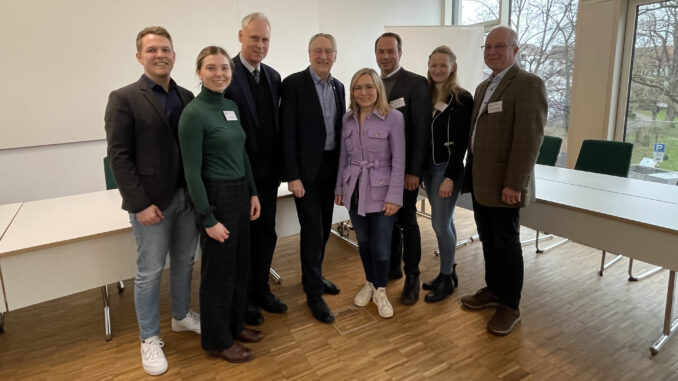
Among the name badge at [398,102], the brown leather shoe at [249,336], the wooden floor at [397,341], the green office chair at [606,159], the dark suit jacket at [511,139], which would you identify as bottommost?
the wooden floor at [397,341]

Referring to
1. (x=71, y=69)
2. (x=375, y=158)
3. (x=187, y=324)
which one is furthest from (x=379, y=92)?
(x=71, y=69)

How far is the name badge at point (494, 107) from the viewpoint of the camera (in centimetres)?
215

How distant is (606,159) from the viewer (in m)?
3.34

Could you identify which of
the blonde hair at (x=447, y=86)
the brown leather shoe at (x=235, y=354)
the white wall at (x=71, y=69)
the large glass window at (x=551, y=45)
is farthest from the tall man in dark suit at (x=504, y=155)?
the white wall at (x=71, y=69)

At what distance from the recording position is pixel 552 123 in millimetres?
4887

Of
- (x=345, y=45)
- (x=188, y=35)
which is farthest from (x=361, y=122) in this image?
(x=345, y=45)

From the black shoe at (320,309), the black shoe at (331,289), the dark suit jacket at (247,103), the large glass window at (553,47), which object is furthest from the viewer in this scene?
the large glass window at (553,47)

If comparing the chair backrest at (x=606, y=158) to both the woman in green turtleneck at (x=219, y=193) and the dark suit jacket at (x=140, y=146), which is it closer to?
the woman in green turtleneck at (x=219, y=193)

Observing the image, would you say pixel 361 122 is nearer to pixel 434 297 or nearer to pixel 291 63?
pixel 434 297

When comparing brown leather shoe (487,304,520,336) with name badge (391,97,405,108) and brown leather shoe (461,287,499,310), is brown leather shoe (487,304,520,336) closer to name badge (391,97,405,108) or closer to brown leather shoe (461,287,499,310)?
brown leather shoe (461,287,499,310)

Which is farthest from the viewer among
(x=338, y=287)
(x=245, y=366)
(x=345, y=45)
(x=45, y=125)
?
(x=345, y=45)

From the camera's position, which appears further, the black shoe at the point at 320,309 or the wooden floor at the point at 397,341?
the black shoe at the point at 320,309

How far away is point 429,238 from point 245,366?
227cm

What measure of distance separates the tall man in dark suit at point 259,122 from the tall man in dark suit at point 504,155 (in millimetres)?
1112
